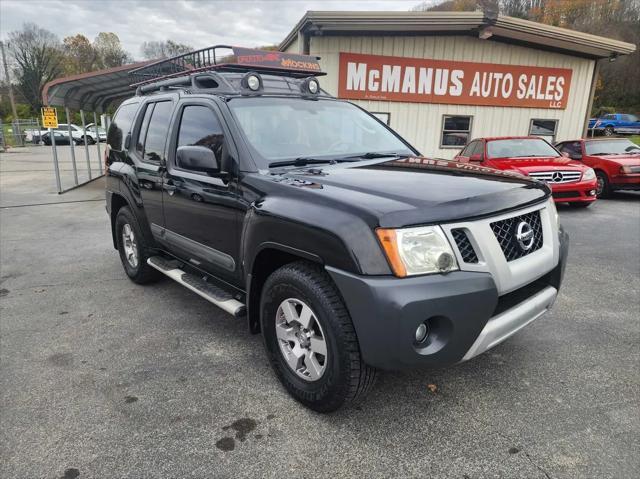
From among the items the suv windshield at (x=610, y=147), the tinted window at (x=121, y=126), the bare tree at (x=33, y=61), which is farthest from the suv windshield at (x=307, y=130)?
the bare tree at (x=33, y=61)

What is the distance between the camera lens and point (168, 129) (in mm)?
3898

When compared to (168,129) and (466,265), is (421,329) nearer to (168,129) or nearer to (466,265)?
(466,265)

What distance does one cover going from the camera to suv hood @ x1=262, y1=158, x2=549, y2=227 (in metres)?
2.21

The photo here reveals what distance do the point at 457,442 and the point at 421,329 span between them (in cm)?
71

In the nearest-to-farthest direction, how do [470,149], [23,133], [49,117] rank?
1. [470,149]
2. [49,117]
3. [23,133]

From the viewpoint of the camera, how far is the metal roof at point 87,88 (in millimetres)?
10684

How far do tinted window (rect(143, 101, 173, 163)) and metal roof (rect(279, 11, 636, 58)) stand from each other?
8.13 m

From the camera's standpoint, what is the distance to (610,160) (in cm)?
1064

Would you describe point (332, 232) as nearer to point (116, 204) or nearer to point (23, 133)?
point (116, 204)

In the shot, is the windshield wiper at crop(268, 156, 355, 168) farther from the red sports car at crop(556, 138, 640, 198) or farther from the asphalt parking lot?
the red sports car at crop(556, 138, 640, 198)

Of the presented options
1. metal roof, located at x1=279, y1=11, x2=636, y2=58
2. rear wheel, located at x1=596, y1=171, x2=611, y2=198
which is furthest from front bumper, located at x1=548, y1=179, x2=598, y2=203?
metal roof, located at x1=279, y1=11, x2=636, y2=58

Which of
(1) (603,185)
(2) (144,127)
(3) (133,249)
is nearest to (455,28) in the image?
(1) (603,185)

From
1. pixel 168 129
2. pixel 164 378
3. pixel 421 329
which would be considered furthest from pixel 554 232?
pixel 168 129

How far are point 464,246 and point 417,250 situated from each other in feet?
0.88
